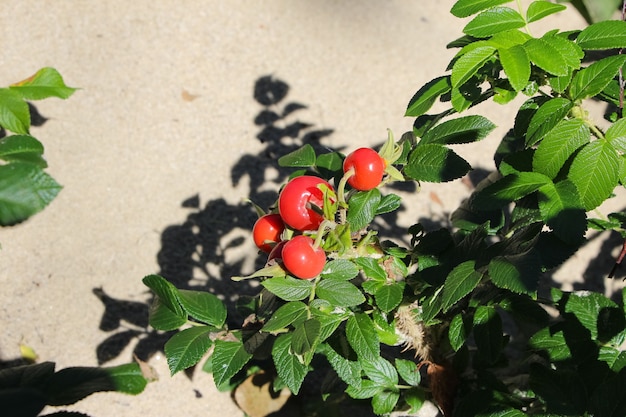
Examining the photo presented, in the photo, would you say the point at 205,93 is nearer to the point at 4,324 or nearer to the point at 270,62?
the point at 270,62

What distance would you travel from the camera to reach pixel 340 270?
1094mm

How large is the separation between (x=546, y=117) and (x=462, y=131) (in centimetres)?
15

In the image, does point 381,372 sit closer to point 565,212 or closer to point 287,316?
point 287,316

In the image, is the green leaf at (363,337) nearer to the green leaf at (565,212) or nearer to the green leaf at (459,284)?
the green leaf at (459,284)

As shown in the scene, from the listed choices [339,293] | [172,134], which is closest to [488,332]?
[339,293]

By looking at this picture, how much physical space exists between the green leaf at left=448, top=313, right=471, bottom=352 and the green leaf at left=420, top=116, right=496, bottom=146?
0.32 meters

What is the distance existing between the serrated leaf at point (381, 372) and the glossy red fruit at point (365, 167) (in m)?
0.43

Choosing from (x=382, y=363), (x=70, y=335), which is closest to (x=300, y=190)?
(x=382, y=363)

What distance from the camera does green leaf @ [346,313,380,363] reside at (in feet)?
3.56

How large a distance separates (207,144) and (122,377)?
1112 mm

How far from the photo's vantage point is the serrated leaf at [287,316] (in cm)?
103

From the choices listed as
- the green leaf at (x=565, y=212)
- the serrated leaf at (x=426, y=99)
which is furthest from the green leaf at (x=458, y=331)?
the serrated leaf at (x=426, y=99)

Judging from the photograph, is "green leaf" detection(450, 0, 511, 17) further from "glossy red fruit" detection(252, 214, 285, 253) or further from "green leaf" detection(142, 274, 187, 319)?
"green leaf" detection(142, 274, 187, 319)

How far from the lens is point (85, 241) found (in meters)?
2.01
